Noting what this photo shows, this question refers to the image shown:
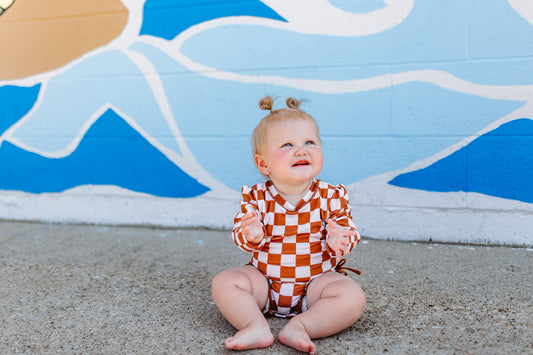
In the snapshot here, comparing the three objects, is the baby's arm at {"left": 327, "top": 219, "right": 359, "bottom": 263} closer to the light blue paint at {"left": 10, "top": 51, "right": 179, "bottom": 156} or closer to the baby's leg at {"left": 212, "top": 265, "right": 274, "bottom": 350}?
the baby's leg at {"left": 212, "top": 265, "right": 274, "bottom": 350}

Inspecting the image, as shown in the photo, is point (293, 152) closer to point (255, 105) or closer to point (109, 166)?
point (255, 105)

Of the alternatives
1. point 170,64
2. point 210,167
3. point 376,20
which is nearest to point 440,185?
point 376,20

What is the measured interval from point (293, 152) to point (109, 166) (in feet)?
7.19

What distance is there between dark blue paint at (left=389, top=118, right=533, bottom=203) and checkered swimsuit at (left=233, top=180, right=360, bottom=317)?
4.28 feet

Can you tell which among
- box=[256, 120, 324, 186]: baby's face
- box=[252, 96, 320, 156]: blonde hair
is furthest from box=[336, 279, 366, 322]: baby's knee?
box=[252, 96, 320, 156]: blonde hair

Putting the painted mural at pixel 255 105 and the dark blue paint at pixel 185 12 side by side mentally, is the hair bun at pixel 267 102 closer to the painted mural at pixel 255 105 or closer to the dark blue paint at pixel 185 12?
the painted mural at pixel 255 105

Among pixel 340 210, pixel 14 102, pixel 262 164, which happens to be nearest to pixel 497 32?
pixel 340 210

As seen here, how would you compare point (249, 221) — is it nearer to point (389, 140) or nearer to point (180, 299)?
point (180, 299)

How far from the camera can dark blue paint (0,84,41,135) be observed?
3.72 m

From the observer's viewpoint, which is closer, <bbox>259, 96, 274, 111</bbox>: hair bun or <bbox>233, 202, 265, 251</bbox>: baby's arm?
<bbox>233, 202, 265, 251</bbox>: baby's arm

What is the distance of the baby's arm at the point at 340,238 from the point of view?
5.81 ft

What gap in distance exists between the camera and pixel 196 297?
7.44ft

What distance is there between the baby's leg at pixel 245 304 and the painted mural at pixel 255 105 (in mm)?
1452

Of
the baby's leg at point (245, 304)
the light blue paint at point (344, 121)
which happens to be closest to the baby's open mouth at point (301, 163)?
the baby's leg at point (245, 304)
